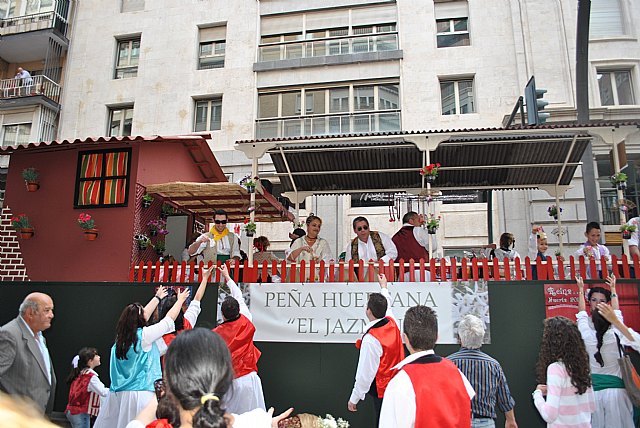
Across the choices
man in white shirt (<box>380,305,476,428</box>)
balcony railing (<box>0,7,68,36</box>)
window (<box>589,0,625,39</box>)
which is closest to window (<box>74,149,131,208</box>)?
man in white shirt (<box>380,305,476,428</box>)

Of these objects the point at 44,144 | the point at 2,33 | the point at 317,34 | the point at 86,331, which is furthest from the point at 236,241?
the point at 2,33

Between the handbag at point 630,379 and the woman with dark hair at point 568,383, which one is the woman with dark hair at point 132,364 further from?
the handbag at point 630,379

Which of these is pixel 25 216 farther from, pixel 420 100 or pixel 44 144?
pixel 420 100

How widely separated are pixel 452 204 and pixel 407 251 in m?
8.26

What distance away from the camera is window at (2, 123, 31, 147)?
69.1 feet

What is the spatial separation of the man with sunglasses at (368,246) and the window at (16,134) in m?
18.3

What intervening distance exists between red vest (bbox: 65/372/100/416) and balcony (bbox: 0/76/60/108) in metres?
17.8

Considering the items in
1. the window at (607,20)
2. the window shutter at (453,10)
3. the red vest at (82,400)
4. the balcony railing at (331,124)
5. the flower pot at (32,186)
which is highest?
the window shutter at (453,10)

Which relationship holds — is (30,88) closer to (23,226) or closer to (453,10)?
(23,226)

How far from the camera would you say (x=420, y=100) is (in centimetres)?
1816

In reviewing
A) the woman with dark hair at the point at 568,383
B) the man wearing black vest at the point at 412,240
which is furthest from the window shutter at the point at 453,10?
the woman with dark hair at the point at 568,383

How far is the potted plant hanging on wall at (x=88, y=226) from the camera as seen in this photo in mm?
9633

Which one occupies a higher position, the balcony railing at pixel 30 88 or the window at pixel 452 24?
the window at pixel 452 24

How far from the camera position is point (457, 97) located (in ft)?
59.6
